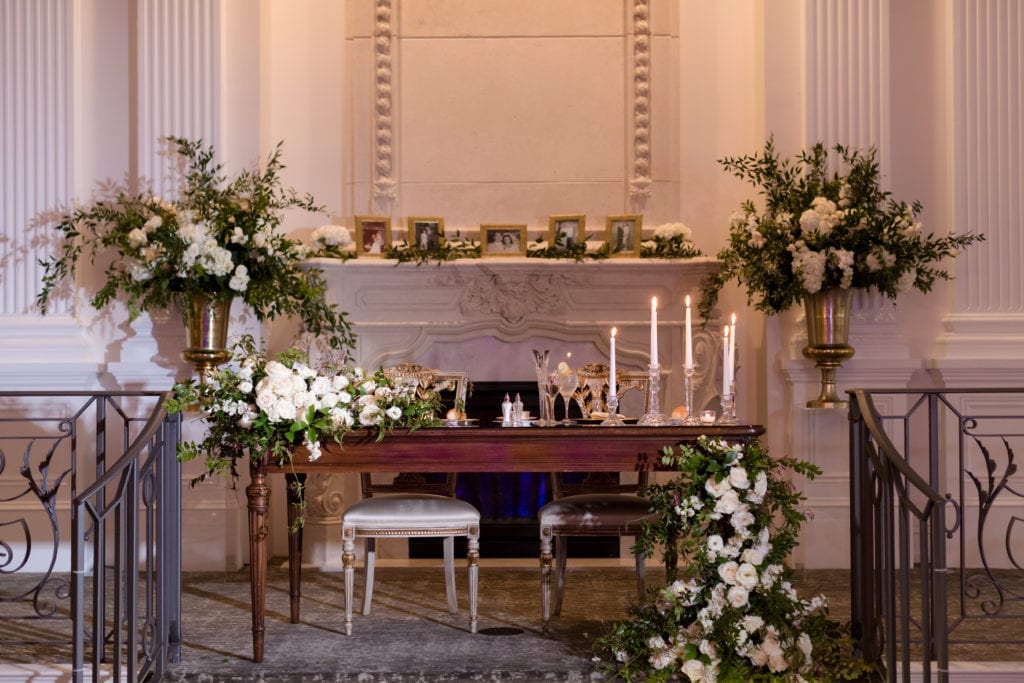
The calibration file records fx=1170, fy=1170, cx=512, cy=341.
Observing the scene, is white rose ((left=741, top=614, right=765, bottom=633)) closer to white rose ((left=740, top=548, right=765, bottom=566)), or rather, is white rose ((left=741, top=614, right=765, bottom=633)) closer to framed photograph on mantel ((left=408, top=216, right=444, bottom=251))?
white rose ((left=740, top=548, right=765, bottom=566))

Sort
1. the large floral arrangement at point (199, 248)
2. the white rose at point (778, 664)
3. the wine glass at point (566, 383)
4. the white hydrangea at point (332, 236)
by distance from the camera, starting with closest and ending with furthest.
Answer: the white rose at point (778, 664) → the wine glass at point (566, 383) → the large floral arrangement at point (199, 248) → the white hydrangea at point (332, 236)

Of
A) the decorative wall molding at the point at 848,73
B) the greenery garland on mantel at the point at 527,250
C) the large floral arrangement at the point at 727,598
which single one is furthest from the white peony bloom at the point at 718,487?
the decorative wall molding at the point at 848,73

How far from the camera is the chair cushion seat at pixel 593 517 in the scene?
505cm

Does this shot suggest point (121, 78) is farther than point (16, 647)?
Yes

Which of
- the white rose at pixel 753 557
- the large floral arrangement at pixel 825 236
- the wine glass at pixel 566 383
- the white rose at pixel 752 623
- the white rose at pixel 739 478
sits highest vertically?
the large floral arrangement at pixel 825 236

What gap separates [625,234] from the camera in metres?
7.02

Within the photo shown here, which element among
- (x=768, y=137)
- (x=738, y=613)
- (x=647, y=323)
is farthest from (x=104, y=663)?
(x=768, y=137)

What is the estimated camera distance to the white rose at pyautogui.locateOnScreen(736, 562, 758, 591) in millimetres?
4211

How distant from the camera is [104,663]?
14.4 feet

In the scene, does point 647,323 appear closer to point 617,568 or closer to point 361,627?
point 617,568

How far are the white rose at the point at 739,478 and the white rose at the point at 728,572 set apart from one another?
0.94 feet

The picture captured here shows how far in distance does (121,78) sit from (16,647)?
3.42 meters

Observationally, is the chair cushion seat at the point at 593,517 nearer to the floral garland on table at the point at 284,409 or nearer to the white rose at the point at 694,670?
the floral garland on table at the point at 284,409

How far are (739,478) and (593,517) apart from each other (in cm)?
97
